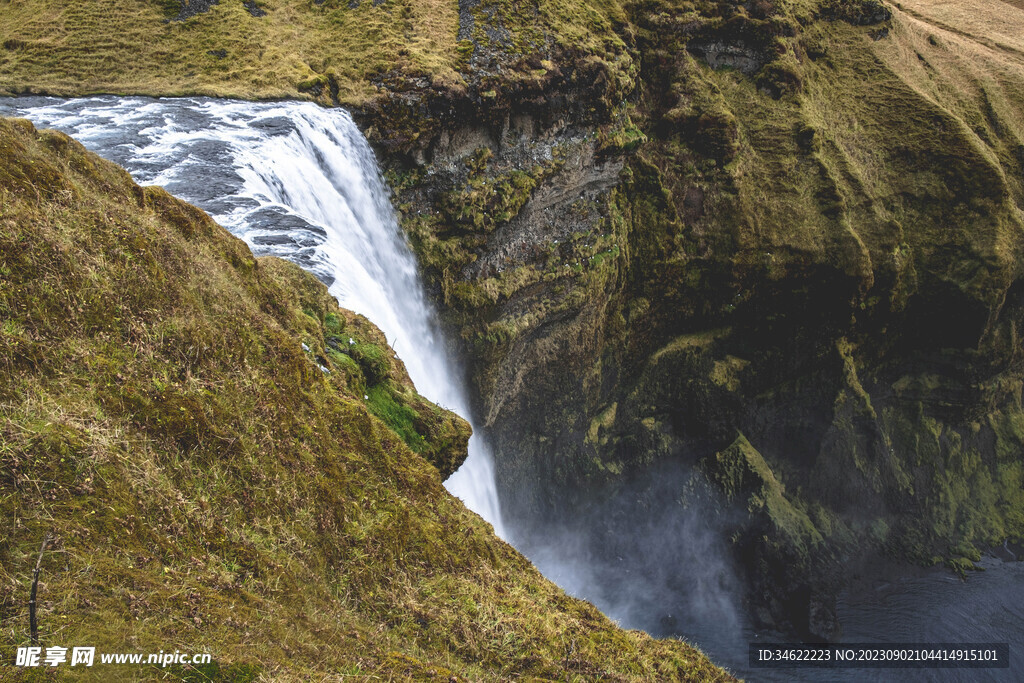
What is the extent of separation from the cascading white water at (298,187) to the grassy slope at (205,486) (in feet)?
15.1

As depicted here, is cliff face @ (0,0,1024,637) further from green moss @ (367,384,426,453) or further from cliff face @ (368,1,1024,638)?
green moss @ (367,384,426,453)

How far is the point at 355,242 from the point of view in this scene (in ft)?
53.7

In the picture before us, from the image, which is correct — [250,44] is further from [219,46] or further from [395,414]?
[395,414]

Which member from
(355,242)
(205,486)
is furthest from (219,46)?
(205,486)

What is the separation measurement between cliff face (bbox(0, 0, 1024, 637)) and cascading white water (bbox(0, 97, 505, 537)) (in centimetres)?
143

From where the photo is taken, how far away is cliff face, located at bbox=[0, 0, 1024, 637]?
20547mm

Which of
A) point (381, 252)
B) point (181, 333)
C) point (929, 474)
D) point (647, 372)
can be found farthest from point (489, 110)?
point (929, 474)

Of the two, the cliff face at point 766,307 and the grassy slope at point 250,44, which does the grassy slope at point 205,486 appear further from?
the cliff face at point 766,307

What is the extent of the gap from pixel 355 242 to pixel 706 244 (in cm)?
1501

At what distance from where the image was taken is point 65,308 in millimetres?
5570

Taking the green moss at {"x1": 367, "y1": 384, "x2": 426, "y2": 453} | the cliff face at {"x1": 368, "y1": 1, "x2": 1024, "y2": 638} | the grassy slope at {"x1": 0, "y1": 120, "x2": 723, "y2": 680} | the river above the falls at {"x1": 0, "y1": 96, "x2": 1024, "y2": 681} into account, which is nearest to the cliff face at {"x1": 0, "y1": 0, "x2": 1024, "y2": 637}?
the cliff face at {"x1": 368, "y1": 1, "x2": 1024, "y2": 638}

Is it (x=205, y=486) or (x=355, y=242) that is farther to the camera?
(x=355, y=242)

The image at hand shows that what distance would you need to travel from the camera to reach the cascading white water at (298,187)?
42.5ft

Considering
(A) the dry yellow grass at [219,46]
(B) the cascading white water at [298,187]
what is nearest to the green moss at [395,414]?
(B) the cascading white water at [298,187]
